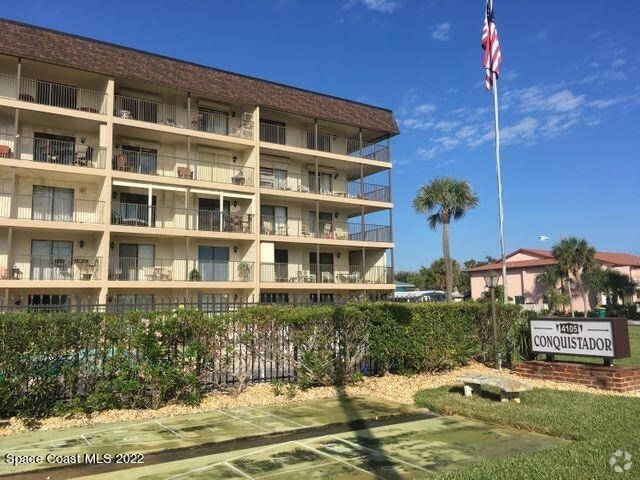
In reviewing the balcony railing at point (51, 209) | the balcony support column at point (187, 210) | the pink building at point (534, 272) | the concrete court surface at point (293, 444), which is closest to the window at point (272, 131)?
the balcony support column at point (187, 210)

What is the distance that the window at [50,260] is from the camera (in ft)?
78.4

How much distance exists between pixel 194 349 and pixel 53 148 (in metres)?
20.1

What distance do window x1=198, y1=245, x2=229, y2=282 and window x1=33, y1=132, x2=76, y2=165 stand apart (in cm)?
790

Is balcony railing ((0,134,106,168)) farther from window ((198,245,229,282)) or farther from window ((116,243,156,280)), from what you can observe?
window ((198,245,229,282))

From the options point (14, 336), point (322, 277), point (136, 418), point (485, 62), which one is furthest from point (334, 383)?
point (322, 277)

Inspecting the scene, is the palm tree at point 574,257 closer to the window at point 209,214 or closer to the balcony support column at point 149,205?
the window at point 209,214

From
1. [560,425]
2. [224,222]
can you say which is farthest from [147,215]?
[560,425]

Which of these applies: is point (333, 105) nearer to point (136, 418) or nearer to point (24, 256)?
point (24, 256)

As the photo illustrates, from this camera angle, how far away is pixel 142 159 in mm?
27766

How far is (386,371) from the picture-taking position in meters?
12.4

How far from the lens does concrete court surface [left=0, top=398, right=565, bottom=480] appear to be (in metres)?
5.92

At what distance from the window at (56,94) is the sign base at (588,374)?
23735 millimetres

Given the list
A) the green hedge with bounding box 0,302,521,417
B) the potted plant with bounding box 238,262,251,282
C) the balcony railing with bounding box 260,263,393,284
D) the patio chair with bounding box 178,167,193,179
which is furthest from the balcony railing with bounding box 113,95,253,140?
the green hedge with bounding box 0,302,521,417

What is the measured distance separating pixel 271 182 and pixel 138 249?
8.74m
